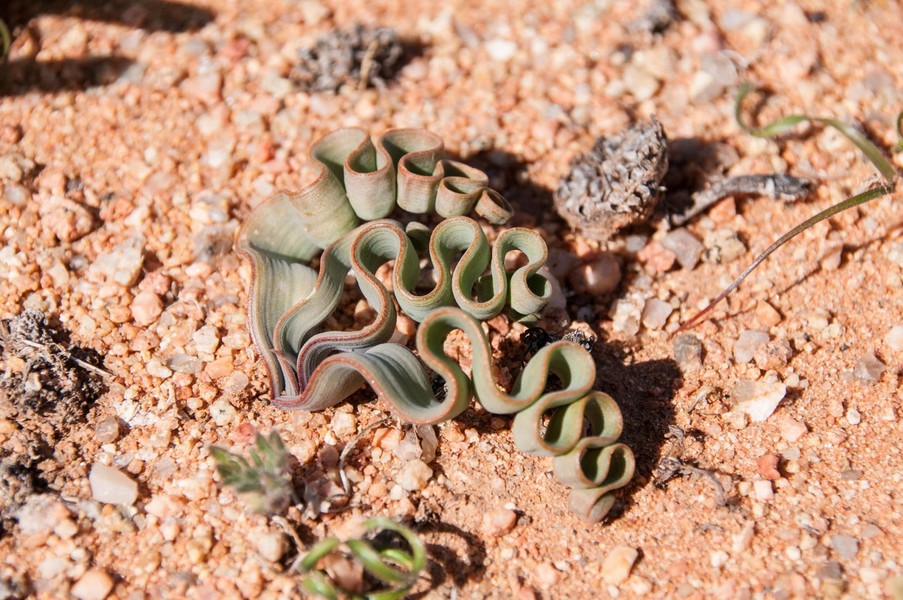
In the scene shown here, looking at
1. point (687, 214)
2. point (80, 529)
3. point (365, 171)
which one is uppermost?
point (365, 171)

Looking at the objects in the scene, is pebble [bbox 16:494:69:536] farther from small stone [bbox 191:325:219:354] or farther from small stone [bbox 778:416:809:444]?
small stone [bbox 778:416:809:444]

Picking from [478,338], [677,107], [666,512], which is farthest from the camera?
[677,107]

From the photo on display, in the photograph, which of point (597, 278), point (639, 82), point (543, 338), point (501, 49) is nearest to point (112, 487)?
point (543, 338)

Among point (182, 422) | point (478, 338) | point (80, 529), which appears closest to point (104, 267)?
point (182, 422)

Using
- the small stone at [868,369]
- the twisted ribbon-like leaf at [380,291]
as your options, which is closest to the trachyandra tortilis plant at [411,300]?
the twisted ribbon-like leaf at [380,291]

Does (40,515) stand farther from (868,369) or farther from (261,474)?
(868,369)

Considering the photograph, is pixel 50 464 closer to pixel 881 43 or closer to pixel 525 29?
pixel 525 29

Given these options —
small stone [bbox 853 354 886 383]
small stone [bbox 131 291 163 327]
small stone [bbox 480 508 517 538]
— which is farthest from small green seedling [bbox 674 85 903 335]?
small stone [bbox 131 291 163 327]
